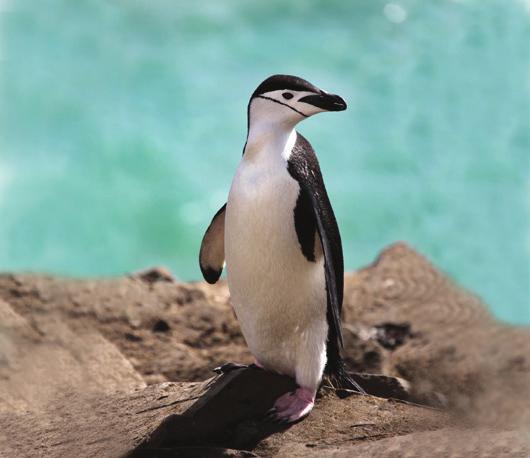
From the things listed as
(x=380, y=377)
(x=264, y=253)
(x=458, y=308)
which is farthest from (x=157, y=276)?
(x=264, y=253)

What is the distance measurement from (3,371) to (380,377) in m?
1.54

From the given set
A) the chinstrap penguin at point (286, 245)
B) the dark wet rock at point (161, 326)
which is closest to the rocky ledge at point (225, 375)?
the dark wet rock at point (161, 326)

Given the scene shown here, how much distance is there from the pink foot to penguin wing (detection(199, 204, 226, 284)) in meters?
0.65

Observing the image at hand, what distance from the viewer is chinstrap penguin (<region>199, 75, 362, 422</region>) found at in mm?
3076

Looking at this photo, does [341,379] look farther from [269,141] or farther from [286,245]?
[269,141]

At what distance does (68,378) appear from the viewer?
13.3ft

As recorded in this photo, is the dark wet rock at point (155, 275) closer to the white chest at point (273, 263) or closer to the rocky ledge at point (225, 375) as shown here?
the rocky ledge at point (225, 375)

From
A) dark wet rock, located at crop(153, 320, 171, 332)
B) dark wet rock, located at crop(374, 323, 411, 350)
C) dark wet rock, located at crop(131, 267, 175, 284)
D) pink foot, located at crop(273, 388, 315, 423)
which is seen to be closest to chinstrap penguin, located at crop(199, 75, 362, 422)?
pink foot, located at crop(273, 388, 315, 423)

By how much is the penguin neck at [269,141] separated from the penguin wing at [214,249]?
326 millimetres

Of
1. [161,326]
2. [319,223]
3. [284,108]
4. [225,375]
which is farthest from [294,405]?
[161,326]

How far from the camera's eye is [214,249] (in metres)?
3.53

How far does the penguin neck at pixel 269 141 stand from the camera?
3.14 m

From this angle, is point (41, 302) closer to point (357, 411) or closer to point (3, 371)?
point (3, 371)

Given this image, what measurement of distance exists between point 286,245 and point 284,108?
0.44 m
